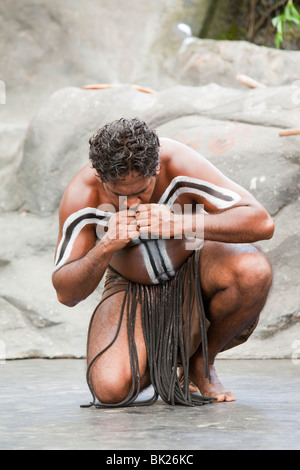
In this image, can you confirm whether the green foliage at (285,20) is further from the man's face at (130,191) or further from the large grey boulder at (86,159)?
the man's face at (130,191)

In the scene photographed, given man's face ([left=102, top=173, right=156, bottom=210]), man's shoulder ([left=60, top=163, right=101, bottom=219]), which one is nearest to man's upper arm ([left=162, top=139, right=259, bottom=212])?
man's face ([left=102, top=173, right=156, bottom=210])

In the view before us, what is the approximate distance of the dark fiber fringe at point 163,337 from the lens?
113 inches

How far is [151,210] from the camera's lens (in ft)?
9.00

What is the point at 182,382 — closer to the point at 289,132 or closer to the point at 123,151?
the point at 123,151

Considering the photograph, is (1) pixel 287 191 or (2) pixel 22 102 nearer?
(1) pixel 287 191

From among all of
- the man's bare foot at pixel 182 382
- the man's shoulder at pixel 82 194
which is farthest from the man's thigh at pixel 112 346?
the man's shoulder at pixel 82 194

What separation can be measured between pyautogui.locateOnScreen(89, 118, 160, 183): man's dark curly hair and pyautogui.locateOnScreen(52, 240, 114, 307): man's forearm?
248 mm

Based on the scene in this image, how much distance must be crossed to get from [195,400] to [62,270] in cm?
67

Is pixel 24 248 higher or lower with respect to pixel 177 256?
lower

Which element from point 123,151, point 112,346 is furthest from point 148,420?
point 123,151

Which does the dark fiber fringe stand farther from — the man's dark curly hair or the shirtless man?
the man's dark curly hair

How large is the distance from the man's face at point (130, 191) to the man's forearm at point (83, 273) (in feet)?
0.54
